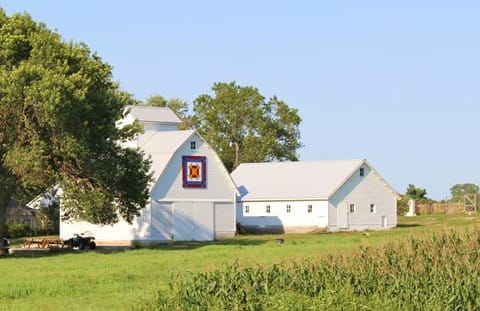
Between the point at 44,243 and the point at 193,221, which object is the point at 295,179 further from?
the point at 44,243

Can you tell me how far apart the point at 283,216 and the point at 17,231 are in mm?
22504

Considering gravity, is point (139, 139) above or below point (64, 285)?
above

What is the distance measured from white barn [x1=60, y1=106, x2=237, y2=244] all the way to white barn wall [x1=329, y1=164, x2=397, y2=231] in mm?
10962

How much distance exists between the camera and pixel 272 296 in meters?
21.4

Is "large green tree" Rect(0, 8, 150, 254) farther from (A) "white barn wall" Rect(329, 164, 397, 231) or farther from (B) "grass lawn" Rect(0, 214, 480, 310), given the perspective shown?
(A) "white barn wall" Rect(329, 164, 397, 231)

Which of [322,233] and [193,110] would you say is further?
[193,110]

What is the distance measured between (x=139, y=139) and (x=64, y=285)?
4466 cm

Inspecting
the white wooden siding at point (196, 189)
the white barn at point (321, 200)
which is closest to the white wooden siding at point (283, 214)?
the white barn at point (321, 200)

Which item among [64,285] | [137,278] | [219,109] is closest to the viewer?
[64,285]

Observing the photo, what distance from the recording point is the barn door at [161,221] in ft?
212

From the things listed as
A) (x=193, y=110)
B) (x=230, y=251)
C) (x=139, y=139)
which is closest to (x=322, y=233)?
(x=139, y=139)

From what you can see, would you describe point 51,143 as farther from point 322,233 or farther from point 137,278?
point 322,233

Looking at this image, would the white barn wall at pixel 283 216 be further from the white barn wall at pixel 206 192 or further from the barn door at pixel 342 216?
the white barn wall at pixel 206 192

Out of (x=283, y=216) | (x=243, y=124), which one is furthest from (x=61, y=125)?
(x=243, y=124)
